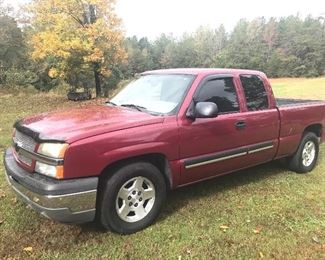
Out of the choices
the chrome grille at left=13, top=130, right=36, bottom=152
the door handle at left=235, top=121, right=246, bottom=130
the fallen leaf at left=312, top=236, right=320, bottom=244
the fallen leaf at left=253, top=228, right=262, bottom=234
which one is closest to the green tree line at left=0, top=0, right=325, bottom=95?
the door handle at left=235, top=121, right=246, bottom=130

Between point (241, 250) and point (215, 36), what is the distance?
104828mm

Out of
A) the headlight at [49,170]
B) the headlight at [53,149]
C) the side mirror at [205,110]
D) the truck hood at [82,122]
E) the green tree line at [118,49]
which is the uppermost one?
the side mirror at [205,110]

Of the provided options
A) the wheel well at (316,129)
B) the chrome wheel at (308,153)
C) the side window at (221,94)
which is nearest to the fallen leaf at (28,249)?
the side window at (221,94)

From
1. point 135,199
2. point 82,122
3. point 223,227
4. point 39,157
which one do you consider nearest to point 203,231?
point 223,227

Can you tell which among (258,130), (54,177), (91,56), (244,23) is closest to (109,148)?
(54,177)

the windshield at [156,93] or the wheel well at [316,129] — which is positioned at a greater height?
the windshield at [156,93]

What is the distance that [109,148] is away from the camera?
3982 millimetres

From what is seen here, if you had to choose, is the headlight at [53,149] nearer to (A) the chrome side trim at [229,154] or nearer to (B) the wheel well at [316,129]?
(A) the chrome side trim at [229,154]

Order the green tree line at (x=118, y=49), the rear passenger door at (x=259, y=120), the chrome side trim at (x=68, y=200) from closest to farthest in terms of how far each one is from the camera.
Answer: the chrome side trim at (x=68, y=200), the rear passenger door at (x=259, y=120), the green tree line at (x=118, y=49)

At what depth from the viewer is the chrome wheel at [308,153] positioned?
679 centimetres

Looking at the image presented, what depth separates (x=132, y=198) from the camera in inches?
171

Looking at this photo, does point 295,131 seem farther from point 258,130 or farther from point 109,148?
point 109,148

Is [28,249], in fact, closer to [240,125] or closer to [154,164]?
[154,164]

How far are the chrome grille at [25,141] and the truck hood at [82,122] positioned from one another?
0.09 m
